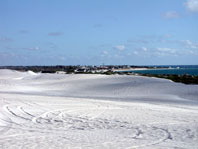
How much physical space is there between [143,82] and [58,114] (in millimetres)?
17449

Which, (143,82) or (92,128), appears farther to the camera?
(143,82)

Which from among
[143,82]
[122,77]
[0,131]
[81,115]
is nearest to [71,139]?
[0,131]

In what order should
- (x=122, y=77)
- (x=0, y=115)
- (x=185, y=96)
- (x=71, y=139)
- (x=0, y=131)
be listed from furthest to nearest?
1. (x=122, y=77)
2. (x=185, y=96)
3. (x=0, y=115)
4. (x=0, y=131)
5. (x=71, y=139)

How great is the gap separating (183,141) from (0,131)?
5004mm

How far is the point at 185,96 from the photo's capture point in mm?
23359

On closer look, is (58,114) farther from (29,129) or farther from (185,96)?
(185,96)

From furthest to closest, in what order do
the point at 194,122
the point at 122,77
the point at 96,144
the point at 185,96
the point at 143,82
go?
the point at 122,77
the point at 143,82
the point at 185,96
the point at 194,122
the point at 96,144

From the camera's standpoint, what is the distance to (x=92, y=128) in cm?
1012

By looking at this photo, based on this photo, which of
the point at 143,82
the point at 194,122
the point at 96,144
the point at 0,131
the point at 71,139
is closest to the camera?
the point at 96,144

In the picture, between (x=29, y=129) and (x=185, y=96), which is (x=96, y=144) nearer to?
(x=29, y=129)

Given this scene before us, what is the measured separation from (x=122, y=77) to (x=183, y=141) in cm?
2486

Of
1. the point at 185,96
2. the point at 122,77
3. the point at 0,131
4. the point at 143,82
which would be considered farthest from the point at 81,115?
the point at 122,77

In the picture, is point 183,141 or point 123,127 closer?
point 183,141

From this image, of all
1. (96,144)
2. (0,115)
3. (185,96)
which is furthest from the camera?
(185,96)
